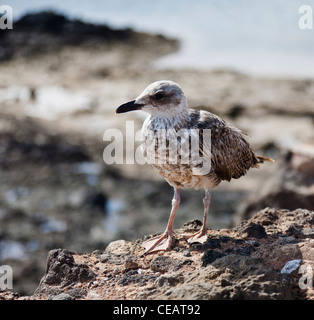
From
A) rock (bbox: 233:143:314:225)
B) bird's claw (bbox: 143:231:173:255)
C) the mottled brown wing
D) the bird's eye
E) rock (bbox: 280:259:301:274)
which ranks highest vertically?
rock (bbox: 233:143:314:225)

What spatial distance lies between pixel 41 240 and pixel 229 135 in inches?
209

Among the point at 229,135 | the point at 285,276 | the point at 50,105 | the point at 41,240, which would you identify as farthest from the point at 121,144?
the point at 285,276

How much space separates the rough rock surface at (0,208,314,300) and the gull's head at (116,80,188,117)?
135 cm

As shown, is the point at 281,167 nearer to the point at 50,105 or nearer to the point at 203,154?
the point at 203,154

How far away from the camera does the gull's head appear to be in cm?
518

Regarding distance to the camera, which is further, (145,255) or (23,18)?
(23,18)

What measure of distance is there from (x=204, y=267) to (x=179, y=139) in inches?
47.3

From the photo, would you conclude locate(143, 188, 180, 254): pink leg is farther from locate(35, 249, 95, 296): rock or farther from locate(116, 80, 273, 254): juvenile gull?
locate(35, 249, 95, 296): rock

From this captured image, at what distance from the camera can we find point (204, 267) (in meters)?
4.80

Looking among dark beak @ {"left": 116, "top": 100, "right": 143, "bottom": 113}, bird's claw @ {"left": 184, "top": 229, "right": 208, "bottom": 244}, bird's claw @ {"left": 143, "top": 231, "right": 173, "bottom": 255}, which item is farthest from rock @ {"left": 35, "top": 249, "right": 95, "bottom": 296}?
dark beak @ {"left": 116, "top": 100, "right": 143, "bottom": 113}

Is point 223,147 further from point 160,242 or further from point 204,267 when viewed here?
point 204,267

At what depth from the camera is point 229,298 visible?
4020 millimetres

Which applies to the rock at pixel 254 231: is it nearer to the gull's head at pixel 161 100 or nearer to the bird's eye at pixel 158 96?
the gull's head at pixel 161 100

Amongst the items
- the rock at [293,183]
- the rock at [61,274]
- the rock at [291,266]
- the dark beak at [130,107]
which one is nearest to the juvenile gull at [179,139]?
the dark beak at [130,107]
